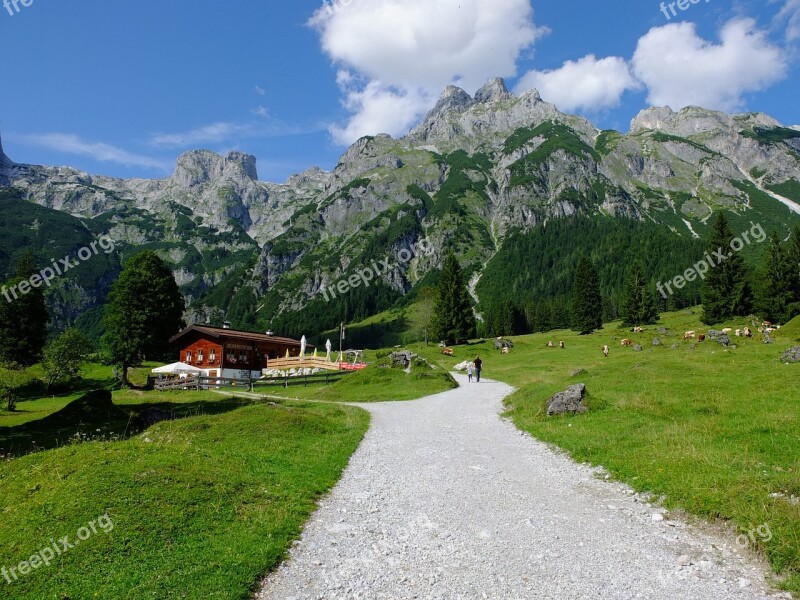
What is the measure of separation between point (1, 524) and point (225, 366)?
6520 cm

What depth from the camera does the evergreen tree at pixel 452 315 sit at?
289 ft

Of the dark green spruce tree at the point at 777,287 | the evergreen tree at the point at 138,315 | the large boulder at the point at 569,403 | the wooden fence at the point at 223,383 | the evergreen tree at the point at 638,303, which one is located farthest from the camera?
the evergreen tree at the point at 638,303

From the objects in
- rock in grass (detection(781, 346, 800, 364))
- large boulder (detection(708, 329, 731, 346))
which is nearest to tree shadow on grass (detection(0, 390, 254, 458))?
rock in grass (detection(781, 346, 800, 364))

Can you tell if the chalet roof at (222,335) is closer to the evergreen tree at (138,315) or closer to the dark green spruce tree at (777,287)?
the evergreen tree at (138,315)

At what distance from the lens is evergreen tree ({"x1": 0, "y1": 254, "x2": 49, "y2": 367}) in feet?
225

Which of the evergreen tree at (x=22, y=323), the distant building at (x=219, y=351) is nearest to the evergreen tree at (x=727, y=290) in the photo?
the distant building at (x=219, y=351)

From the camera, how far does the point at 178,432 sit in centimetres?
2095

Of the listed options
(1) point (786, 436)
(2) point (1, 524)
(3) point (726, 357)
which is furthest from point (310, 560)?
(3) point (726, 357)

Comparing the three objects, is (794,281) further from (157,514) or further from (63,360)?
(63,360)

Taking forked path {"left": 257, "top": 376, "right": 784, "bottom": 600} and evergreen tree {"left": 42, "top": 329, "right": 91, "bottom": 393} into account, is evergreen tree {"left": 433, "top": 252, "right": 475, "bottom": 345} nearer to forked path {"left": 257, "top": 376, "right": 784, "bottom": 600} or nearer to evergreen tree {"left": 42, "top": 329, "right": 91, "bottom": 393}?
evergreen tree {"left": 42, "top": 329, "right": 91, "bottom": 393}

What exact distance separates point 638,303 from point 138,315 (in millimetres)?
93798

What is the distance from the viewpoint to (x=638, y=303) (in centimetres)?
9712

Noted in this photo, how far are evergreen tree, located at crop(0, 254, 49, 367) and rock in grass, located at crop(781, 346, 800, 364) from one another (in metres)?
89.8

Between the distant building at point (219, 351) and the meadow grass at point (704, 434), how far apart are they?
53.3m
